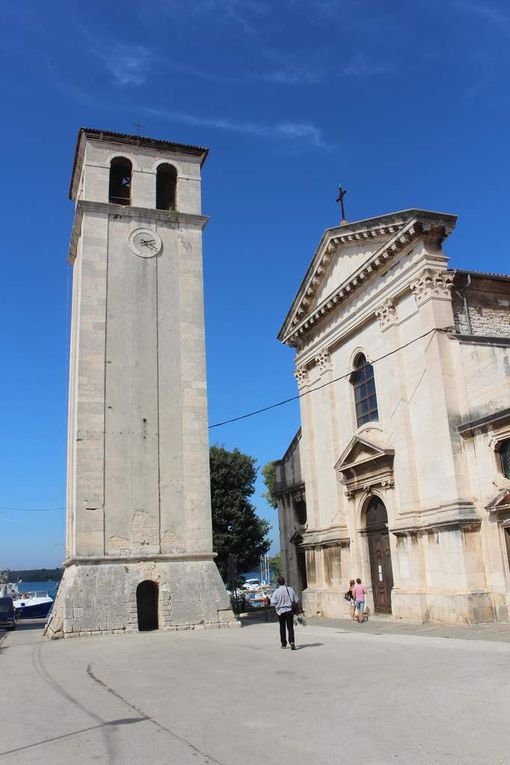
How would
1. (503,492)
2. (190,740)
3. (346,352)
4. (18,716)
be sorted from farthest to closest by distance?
(346,352) → (503,492) → (18,716) → (190,740)

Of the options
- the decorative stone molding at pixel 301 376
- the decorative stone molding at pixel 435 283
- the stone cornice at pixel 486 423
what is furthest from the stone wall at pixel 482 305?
the decorative stone molding at pixel 301 376

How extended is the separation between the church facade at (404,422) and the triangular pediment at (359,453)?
64mm

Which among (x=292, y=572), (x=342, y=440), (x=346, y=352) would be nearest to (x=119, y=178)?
(x=346, y=352)

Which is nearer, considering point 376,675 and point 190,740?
point 190,740

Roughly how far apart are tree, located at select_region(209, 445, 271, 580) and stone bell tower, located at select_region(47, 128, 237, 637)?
14.8 m

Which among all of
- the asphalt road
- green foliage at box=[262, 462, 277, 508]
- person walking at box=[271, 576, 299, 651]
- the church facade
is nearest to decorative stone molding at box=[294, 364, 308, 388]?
the church facade

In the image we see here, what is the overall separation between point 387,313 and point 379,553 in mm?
7665

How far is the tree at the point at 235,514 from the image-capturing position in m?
36.9

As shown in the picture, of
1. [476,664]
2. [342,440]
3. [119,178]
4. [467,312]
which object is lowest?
[476,664]

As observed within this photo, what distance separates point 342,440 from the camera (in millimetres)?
24141

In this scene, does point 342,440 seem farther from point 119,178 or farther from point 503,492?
point 119,178

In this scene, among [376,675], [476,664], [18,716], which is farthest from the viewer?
[476,664]

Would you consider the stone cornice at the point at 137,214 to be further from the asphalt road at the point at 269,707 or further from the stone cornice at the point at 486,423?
the asphalt road at the point at 269,707

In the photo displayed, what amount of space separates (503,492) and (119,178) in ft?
62.2
